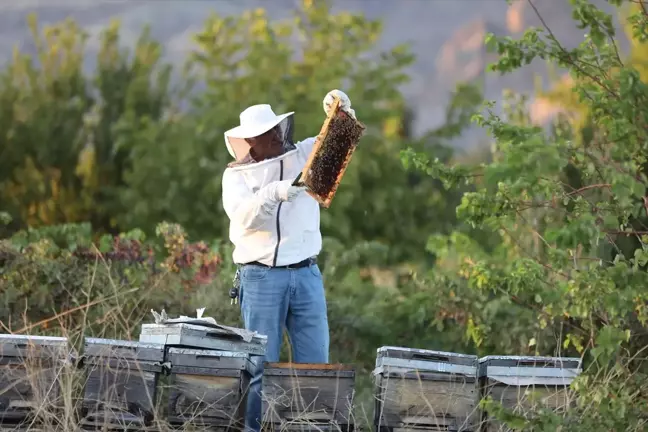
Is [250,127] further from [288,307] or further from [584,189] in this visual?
[584,189]

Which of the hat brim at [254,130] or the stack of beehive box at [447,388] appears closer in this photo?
the stack of beehive box at [447,388]

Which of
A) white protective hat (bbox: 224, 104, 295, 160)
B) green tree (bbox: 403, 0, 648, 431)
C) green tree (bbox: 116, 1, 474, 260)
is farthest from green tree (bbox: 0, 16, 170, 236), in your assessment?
green tree (bbox: 403, 0, 648, 431)

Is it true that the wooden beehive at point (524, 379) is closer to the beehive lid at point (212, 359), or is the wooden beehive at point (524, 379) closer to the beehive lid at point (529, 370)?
the beehive lid at point (529, 370)

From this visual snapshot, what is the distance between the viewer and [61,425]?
202 inches

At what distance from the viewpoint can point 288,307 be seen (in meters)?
6.00

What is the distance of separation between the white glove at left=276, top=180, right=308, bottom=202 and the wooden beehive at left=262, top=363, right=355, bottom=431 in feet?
2.75

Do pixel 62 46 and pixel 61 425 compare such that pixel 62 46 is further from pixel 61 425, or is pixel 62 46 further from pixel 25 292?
pixel 61 425

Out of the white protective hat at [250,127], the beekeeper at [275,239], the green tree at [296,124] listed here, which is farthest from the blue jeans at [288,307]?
the green tree at [296,124]

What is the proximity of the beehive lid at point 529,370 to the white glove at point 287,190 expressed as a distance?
4.12 ft

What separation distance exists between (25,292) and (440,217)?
1213 centimetres

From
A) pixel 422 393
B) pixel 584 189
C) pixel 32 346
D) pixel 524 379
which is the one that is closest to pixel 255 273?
pixel 422 393

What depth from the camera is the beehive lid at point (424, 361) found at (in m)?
5.33

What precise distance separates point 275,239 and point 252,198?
31 cm

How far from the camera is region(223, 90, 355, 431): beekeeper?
5.86m
